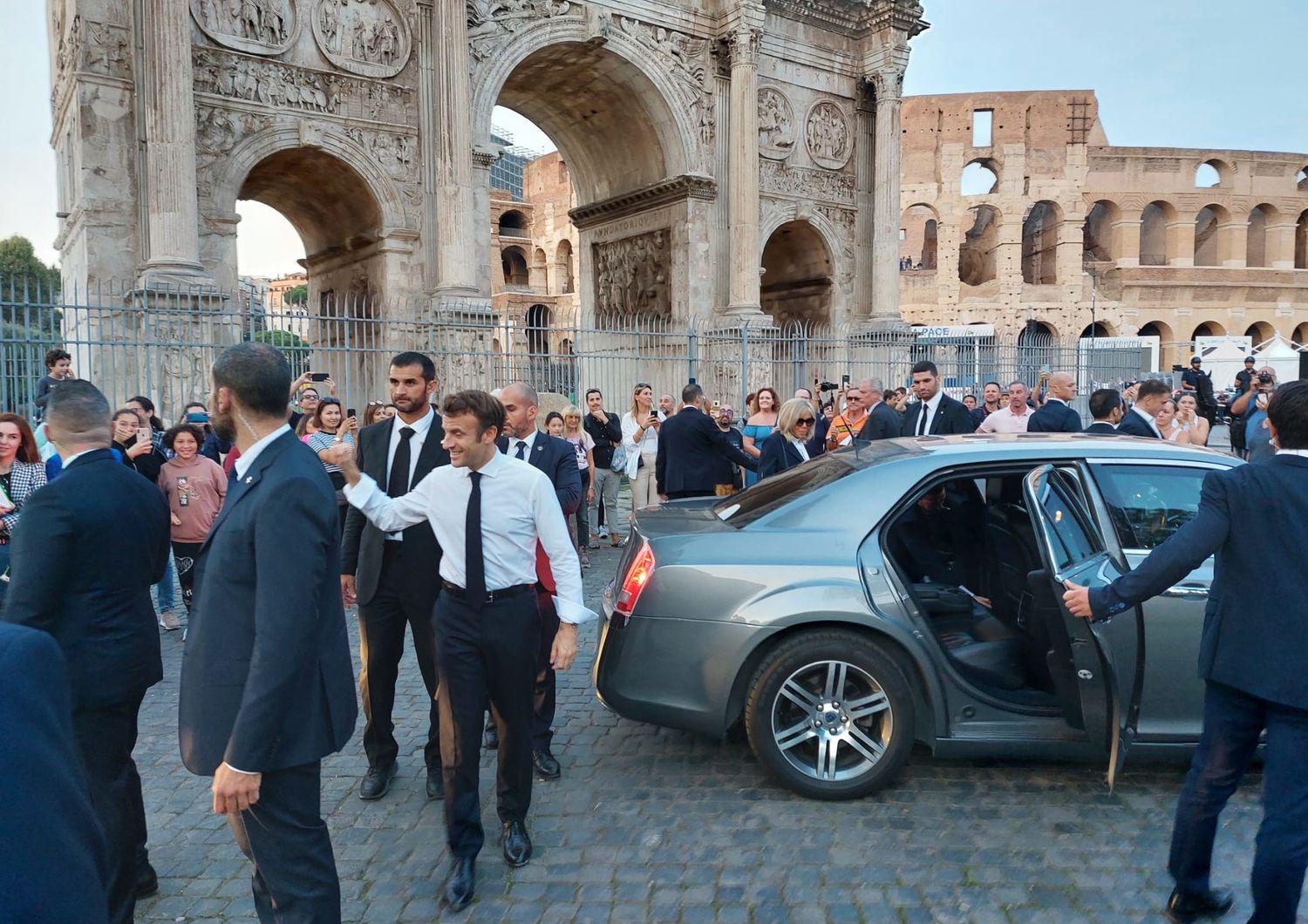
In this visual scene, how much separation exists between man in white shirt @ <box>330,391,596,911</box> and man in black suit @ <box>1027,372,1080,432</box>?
5498 mm

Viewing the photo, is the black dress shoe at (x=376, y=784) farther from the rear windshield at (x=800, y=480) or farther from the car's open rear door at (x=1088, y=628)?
the car's open rear door at (x=1088, y=628)

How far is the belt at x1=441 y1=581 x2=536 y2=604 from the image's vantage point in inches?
133

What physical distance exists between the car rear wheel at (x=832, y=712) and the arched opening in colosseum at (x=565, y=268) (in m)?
42.5

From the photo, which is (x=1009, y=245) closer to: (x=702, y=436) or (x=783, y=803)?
(x=702, y=436)

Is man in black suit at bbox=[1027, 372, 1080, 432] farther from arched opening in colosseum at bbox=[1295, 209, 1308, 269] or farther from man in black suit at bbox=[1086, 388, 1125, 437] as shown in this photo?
arched opening in colosseum at bbox=[1295, 209, 1308, 269]

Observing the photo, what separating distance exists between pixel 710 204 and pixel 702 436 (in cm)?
1247

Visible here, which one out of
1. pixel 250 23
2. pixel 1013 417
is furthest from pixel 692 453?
pixel 250 23

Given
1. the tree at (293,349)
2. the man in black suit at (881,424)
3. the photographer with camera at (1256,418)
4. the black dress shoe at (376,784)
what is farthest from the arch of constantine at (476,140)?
the black dress shoe at (376,784)

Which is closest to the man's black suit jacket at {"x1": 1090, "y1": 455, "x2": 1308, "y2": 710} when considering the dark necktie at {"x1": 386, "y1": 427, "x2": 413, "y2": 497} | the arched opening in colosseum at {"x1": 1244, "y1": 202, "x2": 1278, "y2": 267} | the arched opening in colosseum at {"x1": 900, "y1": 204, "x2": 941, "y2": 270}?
the dark necktie at {"x1": 386, "y1": 427, "x2": 413, "y2": 497}

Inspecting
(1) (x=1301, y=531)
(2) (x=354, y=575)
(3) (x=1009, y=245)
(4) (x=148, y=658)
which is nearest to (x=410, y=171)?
(2) (x=354, y=575)

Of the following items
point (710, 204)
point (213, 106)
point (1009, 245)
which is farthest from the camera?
point (1009, 245)

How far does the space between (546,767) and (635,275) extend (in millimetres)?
17138

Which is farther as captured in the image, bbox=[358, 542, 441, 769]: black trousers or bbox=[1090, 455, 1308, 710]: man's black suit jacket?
bbox=[358, 542, 441, 769]: black trousers

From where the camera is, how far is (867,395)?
27.6 ft
